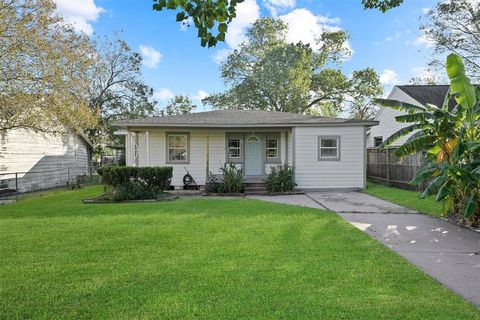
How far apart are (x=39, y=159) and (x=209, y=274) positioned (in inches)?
731

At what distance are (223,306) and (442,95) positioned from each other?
20.8 meters

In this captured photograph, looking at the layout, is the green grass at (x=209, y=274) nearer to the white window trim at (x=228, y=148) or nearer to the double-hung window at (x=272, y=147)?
the white window trim at (x=228, y=148)

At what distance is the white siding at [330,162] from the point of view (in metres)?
14.7

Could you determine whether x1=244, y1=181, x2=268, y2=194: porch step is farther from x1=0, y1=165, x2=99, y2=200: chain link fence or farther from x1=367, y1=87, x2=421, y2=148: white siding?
x1=367, y1=87, x2=421, y2=148: white siding

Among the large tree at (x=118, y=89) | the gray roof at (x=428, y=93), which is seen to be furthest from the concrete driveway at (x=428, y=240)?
the large tree at (x=118, y=89)

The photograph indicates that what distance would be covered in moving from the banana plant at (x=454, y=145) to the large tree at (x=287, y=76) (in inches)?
826

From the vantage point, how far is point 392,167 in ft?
53.4

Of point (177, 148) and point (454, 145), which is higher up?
point (177, 148)

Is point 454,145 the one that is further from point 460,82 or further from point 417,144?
point 460,82

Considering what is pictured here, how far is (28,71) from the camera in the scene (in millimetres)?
12609

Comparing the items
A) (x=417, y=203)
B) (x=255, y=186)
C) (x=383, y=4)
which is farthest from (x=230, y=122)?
(x=383, y=4)

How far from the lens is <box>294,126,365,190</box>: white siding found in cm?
1466

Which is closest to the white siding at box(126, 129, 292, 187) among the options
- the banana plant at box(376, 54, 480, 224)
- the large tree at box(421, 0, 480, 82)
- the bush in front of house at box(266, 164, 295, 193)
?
the bush in front of house at box(266, 164, 295, 193)

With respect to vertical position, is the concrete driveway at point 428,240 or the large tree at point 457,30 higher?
the large tree at point 457,30
